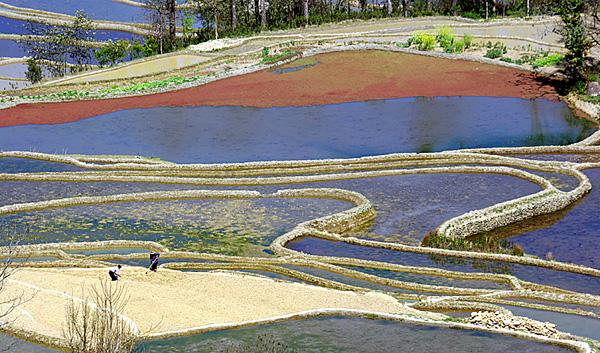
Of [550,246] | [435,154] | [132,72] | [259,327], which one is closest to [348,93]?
[435,154]

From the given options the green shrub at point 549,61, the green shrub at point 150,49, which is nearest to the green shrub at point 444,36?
the green shrub at point 549,61

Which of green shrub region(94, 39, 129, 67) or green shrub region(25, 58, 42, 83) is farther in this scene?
green shrub region(94, 39, 129, 67)

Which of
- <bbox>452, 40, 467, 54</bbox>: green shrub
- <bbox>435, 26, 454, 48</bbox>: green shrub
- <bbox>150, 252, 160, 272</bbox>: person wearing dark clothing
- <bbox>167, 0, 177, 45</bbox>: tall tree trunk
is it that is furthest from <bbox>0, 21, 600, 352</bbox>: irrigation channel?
<bbox>167, 0, 177, 45</bbox>: tall tree trunk

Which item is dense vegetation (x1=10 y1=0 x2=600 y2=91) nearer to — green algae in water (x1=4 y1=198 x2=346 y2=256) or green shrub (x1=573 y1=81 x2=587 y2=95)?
green shrub (x1=573 y1=81 x2=587 y2=95)

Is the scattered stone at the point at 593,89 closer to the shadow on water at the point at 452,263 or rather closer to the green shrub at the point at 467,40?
the green shrub at the point at 467,40

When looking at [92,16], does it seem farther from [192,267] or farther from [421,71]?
[192,267]
